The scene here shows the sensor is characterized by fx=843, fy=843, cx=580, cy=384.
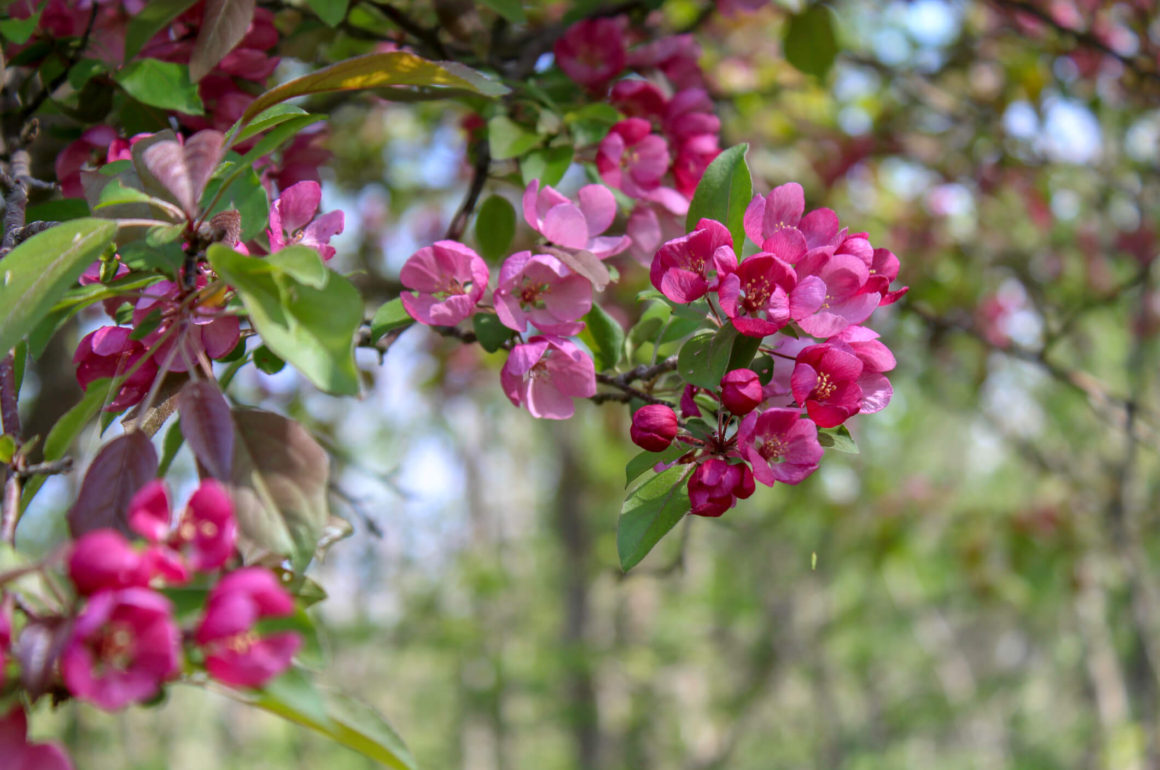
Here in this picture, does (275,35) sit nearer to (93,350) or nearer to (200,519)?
(93,350)

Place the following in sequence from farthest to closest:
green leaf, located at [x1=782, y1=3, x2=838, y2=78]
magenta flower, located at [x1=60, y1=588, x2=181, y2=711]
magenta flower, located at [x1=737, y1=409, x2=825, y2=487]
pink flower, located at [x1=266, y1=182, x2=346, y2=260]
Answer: green leaf, located at [x1=782, y1=3, x2=838, y2=78] < pink flower, located at [x1=266, y1=182, x2=346, y2=260] < magenta flower, located at [x1=737, y1=409, x2=825, y2=487] < magenta flower, located at [x1=60, y1=588, x2=181, y2=711]

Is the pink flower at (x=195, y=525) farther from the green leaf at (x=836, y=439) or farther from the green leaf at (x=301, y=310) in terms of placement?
the green leaf at (x=836, y=439)

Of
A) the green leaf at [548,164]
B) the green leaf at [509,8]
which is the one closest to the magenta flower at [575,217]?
the green leaf at [548,164]

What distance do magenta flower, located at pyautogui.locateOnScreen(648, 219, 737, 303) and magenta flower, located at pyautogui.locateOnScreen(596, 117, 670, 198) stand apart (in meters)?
0.34

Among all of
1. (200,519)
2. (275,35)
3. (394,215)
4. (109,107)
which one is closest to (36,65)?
(109,107)

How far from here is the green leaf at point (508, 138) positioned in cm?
109

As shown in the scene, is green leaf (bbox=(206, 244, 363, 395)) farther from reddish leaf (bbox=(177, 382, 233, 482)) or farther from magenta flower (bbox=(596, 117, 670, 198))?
magenta flower (bbox=(596, 117, 670, 198))

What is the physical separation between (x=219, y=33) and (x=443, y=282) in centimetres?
38

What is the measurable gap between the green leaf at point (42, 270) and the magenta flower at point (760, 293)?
51cm

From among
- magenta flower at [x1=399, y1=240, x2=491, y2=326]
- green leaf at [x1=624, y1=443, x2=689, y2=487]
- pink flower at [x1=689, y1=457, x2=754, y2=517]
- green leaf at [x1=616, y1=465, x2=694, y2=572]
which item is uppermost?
magenta flower at [x1=399, y1=240, x2=491, y2=326]

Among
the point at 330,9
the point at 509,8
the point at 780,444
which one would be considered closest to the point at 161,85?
the point at 330,9

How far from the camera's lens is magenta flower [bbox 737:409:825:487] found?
2.45 ft

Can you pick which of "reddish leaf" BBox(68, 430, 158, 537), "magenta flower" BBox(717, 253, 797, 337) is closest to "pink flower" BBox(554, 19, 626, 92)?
"magenta flower" BBox(717, 253, 797, 337)

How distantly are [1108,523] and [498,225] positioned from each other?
279cm
